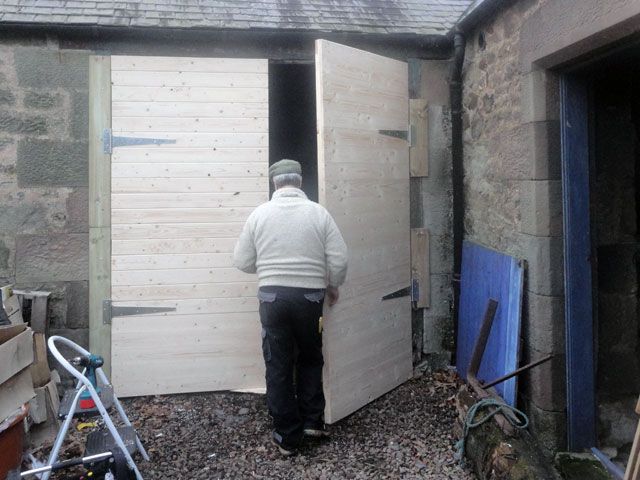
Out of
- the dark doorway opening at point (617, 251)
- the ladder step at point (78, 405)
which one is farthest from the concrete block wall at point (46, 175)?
the dark doorway opening at point (617, 251)

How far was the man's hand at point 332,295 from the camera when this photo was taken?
4.04m

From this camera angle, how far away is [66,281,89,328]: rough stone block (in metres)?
4.69

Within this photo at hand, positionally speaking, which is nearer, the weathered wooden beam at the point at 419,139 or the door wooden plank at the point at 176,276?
the door wooden plank at the point at 176,276

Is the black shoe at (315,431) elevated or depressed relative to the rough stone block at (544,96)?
depressed

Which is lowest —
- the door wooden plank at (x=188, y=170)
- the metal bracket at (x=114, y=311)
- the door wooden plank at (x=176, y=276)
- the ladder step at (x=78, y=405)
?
the ladder step at (x=78, y=405)

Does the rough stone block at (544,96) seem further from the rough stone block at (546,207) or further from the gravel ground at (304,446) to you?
the gravel ground at (304,446)

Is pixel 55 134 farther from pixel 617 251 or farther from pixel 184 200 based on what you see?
pixel 617 251

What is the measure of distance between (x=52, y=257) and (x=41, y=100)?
128 centimetres

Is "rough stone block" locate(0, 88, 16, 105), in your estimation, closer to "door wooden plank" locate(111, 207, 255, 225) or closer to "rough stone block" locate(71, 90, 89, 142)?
"rough stone block" locate(71, 90, 89, 142)

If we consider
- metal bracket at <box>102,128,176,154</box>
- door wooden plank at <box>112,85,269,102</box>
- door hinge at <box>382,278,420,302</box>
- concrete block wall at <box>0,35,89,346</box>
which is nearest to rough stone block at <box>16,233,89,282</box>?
concrete block wall at <box>0,35,89,346</box>

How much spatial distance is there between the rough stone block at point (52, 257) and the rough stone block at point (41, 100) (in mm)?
1054

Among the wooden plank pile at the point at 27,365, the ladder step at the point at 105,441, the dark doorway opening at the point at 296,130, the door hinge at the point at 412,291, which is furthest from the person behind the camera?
the dark doorway opening at the point at 296,130

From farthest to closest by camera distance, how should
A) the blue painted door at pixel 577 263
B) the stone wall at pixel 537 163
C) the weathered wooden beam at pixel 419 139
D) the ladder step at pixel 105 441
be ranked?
the weathered wooden beam at pixel 419 139, the blue painted door at pixel 577 263, the stone wall at pixel 537 163, the ladder step at pixel 105 441

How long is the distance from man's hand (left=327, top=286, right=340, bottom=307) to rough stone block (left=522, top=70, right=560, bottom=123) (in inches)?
68.2
